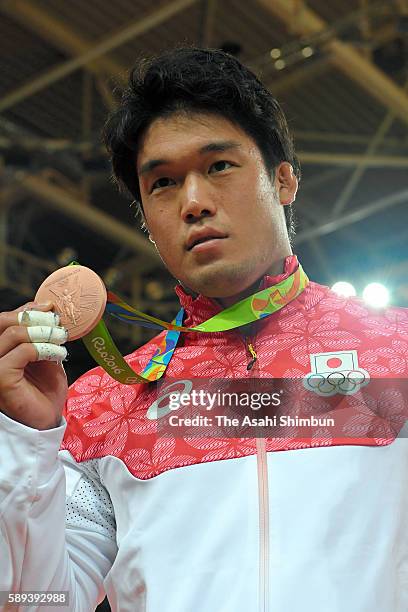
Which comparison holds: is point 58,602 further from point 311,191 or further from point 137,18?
point 311,191

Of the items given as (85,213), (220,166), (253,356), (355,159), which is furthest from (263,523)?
(85,213)

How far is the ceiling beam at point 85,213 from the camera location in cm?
834

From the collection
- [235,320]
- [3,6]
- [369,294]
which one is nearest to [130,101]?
[235,320]

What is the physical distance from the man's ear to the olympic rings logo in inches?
19.8

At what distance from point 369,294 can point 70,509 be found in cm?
368

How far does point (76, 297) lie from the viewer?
5.66 ft

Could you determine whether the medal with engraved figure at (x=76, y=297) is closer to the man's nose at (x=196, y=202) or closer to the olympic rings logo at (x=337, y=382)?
the man's nose at (x=196, y=202)

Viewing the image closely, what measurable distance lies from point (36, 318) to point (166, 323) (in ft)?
1.33

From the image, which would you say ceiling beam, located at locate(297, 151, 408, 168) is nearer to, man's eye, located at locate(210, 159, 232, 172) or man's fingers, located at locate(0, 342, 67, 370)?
man's eye, located at locate(210, 159, 232, 172)

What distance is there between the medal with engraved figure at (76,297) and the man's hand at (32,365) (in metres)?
0.03

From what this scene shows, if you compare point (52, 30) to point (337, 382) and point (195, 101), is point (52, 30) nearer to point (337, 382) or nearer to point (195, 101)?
point (195, 101)

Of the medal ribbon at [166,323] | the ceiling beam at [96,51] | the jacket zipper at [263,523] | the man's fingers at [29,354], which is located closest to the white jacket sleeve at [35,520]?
the man's fingers at [29,354]

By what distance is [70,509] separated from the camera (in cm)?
202

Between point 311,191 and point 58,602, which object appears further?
point 311,191
